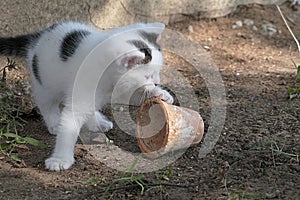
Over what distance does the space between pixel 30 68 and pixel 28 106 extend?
1.15 feet

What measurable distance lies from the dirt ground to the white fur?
122 millimetres

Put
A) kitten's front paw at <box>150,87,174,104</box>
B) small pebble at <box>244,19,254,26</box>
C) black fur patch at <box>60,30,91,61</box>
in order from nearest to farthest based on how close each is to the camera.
Result: kitten's front paw at <box>150,87,174,104</box>
black fur patch at <box>60,30,91,61</box>
small pebble at <box>244,19,254,26</box>

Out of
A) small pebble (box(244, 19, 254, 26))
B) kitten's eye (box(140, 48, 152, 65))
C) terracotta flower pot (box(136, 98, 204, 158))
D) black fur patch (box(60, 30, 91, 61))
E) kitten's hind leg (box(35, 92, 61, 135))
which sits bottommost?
small pebble (box(244, 19, 254, 26))

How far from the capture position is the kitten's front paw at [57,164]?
337cm

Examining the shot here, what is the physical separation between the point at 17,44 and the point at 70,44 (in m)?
0.57

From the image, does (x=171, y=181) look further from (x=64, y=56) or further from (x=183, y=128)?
(x=64, y=56)

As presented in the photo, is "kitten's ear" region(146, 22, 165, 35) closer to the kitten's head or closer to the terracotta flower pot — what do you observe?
the kitten's head

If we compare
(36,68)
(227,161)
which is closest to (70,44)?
(36,68)

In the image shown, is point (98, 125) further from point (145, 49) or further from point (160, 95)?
point (145, 49)

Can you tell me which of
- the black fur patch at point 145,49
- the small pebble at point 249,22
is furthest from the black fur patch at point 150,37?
the small pebble at point 249,22

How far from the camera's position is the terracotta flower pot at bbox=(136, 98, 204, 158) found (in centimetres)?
339

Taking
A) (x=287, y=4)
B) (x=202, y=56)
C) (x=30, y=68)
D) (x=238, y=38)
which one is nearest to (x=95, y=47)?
(x=30, y=68)

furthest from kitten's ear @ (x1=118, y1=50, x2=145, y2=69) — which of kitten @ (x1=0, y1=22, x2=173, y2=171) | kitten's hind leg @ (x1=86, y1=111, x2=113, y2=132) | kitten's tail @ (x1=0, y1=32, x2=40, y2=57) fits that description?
kitten's tail @ (x1=0, y1=32, x2=40, y2=57)

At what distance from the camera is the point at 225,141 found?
3740 mm
